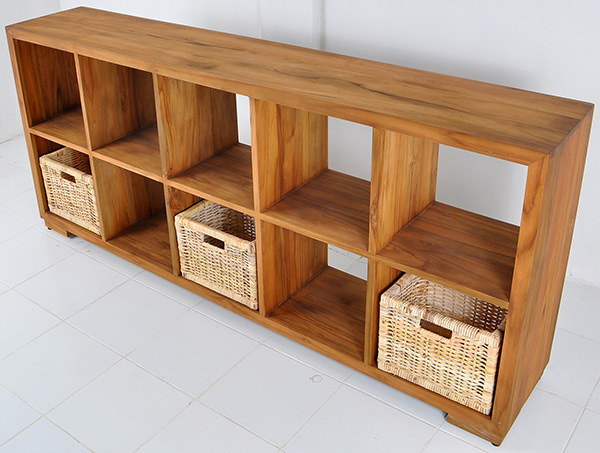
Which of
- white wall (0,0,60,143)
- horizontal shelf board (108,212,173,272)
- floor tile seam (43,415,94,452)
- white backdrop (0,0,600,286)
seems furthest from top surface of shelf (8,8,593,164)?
white wall (0,0,60,143)

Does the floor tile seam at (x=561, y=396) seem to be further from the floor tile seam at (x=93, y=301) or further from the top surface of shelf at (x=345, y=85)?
the floor tile seam at (x=93, y=301)

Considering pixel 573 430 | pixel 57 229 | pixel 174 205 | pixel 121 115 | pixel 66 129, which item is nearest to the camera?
pixel 573 430

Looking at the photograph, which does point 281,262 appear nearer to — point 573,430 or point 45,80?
point 573,430

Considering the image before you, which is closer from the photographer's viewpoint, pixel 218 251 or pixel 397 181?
pixel 397 181

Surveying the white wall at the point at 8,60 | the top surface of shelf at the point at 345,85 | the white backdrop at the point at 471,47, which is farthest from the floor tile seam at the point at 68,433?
the white wall at the point at 8,60

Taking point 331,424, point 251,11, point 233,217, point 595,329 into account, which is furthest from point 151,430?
point 251,11

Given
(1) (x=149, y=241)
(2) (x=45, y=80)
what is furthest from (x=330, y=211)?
(2) (x=45, y=80)

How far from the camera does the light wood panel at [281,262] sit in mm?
2760

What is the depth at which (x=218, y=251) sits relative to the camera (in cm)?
292

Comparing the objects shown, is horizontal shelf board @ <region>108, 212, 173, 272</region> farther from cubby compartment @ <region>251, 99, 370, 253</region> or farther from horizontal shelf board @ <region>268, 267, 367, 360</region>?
cubby compartment @ <region>251, 99, 370, 253</region>

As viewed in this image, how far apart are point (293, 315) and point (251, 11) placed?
1.61 m

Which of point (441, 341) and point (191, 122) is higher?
point (191, 122)

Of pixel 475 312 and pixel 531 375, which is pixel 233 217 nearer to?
pixel 475 312

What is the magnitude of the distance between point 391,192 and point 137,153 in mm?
1367
